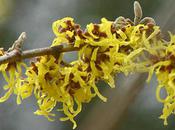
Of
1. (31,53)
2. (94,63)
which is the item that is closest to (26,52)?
(31,53)

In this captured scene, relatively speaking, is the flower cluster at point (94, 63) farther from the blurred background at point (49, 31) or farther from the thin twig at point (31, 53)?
the blurred background at point (49, 31)

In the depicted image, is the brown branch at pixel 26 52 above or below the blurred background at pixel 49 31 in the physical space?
below

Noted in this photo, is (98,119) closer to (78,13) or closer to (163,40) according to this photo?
(163,40)

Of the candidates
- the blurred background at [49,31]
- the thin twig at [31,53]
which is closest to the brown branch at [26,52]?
the thin twig at [31,53]

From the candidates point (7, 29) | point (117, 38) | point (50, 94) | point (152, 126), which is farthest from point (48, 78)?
point (7, 29)

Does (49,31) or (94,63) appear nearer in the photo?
(94,63)

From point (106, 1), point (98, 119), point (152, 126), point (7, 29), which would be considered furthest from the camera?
point (7, 29)

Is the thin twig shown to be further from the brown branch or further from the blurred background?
the blurred background

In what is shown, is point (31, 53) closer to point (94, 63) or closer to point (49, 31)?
point (94, 63)

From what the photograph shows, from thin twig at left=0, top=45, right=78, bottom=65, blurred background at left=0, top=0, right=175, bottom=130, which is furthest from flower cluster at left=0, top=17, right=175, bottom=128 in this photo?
blurred background at left=0, top=0, right=175, bottom=130
